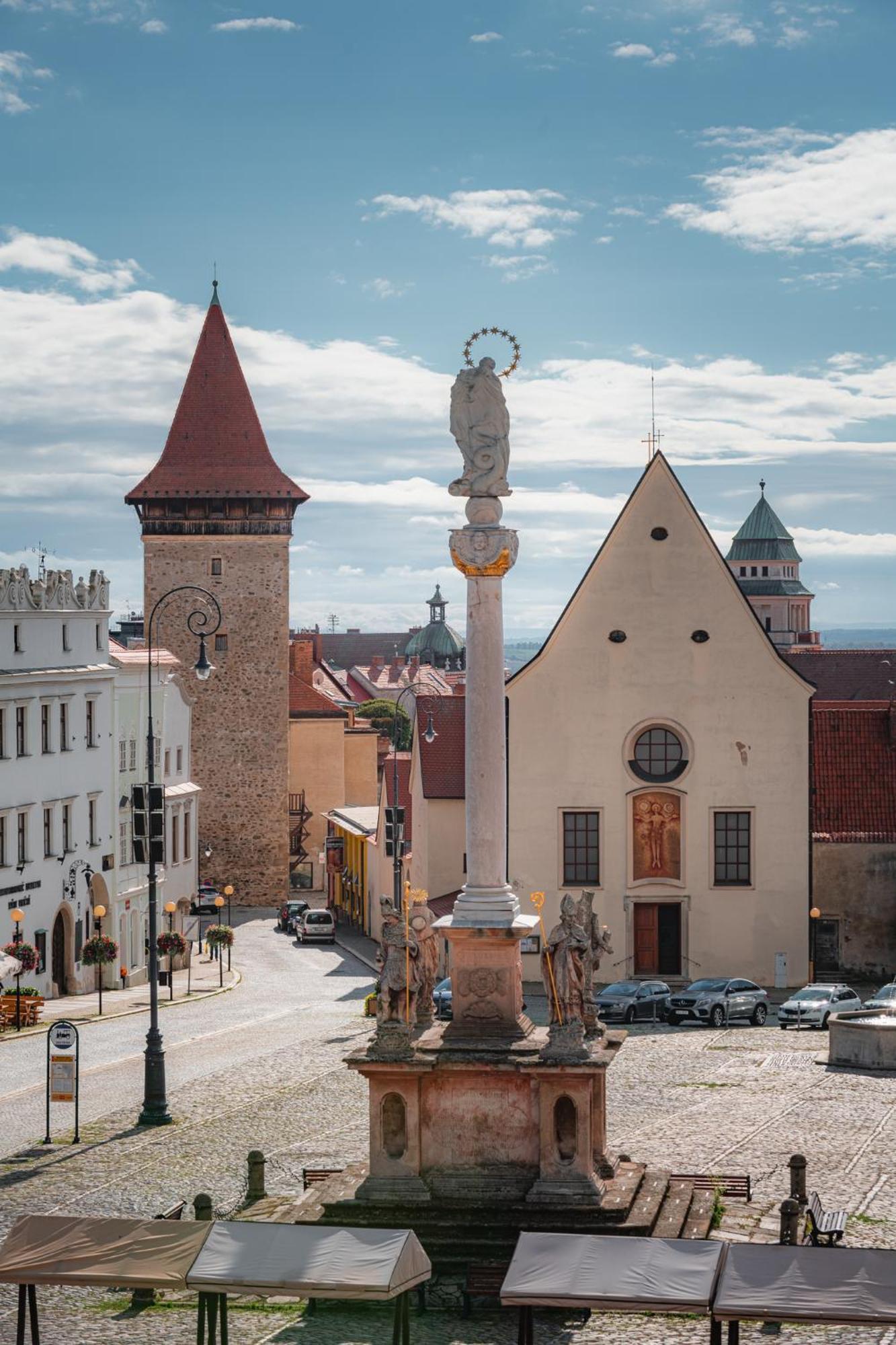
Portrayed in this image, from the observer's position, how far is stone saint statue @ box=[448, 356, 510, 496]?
2258cm

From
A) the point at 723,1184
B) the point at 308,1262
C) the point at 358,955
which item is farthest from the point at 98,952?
the point at 308,1262

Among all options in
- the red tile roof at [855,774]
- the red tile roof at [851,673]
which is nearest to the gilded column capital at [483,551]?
the red tile roof at [855,774]

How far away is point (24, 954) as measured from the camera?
45.7 m

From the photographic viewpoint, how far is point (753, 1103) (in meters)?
30.2

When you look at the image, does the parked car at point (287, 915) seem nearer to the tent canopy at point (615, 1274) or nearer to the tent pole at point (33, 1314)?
the tent pole at point (33, 1314)

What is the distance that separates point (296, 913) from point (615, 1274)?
63.0 metres

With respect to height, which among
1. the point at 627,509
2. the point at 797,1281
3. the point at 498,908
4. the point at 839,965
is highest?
the point at 627,509

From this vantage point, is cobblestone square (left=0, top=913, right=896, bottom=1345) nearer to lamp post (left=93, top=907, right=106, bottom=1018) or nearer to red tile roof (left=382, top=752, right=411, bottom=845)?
lamp post (left=93, top=907, right=106, bottom=1018)

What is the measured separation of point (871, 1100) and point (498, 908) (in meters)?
11.3

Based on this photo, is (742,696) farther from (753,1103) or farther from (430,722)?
(753,1103)

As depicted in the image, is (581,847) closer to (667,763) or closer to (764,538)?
(667,763)

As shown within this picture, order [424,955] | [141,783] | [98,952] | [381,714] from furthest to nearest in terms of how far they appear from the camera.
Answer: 1. [381,714]
2. [141,783]
3. [98,952]
4. [424,955]

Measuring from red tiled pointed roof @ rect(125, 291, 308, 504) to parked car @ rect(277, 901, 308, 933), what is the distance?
17756 millimetres

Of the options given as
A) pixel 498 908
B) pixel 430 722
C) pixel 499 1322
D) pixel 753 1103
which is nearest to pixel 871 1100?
pixel 753 1103
